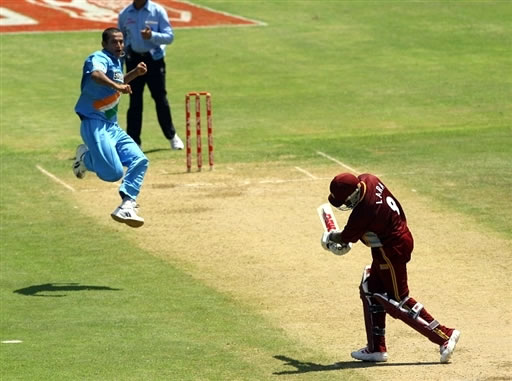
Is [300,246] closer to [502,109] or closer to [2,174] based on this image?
[2,174]

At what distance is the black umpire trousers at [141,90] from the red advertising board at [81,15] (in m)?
10.9

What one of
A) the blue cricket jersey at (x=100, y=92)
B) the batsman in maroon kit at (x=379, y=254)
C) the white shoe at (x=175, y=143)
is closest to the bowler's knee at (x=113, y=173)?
the blue cricket jersey at (x=100, y=92)

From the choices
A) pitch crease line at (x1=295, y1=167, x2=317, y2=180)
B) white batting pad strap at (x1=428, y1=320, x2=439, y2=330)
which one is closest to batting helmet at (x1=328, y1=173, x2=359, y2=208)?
white batting pad strap at (x1=428, y1=320, x2=439, y2=330)

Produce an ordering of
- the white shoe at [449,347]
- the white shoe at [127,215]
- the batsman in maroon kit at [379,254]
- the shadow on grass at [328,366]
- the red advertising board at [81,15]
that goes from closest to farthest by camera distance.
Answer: the batsman in maroon kit at [379,254], the white shoe at [449,347], the shadow on grass at [328,366], the white shoe at [127,215], the red advertising board at [81,15]

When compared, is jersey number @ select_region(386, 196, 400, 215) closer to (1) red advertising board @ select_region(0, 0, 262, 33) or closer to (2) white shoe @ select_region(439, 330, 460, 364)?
(2) white shoe @ select_region(439, 330, 460, 364)

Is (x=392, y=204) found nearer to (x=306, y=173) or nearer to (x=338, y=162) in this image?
(x=306, y=173)

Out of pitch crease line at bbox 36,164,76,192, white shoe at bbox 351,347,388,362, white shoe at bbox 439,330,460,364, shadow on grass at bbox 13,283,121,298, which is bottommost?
pitch crease line at bbox 36,164,76,192

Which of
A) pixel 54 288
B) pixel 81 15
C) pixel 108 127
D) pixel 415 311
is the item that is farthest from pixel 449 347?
pixel 81 15

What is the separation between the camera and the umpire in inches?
1015

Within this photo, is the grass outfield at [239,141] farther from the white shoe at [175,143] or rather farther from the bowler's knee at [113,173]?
the bowler's knee at [113,173]

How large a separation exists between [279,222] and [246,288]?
11.1 ft

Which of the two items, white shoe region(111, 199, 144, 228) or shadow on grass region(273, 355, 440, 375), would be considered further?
white shoe region(111, 199, 144, 228)

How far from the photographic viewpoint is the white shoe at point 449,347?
584 inches

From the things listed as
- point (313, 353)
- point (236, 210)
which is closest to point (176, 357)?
point (313, 353)
